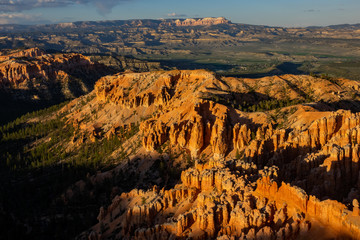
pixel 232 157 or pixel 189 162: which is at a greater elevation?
pixel 232 157

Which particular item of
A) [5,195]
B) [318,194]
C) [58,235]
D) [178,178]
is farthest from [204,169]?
[5,195]

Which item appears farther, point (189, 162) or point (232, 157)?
point (189, 162)

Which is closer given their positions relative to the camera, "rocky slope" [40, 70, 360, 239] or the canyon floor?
"rocky slope" [40, 70, 360, 239]

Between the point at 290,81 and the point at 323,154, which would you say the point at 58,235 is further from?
the point at 290,81

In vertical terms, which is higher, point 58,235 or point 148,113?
point 148,113
